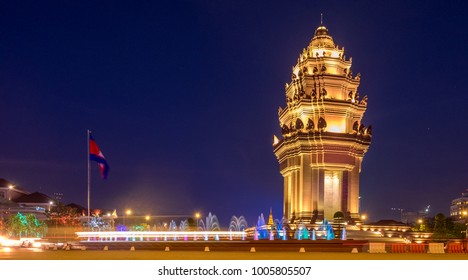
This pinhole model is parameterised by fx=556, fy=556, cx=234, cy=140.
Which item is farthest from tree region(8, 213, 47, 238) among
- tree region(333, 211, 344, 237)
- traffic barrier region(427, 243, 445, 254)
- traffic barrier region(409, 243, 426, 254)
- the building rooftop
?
traffic barrier region(427, 243, 445, 254)


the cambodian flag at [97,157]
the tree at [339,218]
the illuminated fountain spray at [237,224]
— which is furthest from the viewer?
the illuminated fountain spray at [237,224]

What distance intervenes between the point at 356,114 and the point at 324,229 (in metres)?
14.0

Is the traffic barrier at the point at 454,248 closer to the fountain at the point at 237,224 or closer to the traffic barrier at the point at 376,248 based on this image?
the traffic barrier at the point at 376,248

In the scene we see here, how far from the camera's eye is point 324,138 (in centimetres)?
5862

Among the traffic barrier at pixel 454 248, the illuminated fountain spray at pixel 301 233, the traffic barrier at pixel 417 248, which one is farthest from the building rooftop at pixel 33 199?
the traffic barrier at pixel 454 248

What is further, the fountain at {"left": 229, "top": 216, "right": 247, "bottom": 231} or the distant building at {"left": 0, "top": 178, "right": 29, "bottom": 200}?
the distant building at {"left": 0, "top": 178, "right": 29, "bottom": 200}

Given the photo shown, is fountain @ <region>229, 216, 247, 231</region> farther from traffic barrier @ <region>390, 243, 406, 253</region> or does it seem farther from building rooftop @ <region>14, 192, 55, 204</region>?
building rooftop @ <region>14, 192, 55, 204</region>

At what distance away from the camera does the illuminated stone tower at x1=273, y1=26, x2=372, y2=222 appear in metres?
59.1

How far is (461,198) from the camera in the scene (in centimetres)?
18675

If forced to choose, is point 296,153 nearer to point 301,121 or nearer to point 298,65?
point 301,121

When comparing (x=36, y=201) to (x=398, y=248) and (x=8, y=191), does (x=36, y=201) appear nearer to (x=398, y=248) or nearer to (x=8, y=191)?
(x=8, y=191)

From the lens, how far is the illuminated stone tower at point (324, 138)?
194ft
